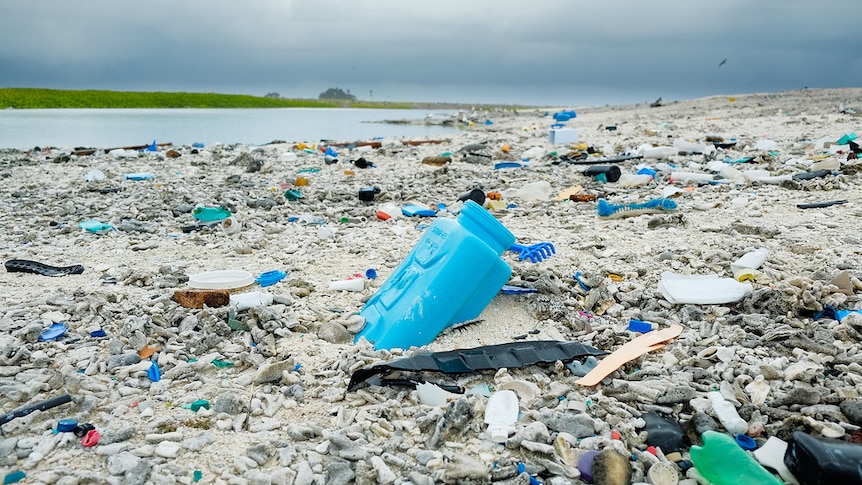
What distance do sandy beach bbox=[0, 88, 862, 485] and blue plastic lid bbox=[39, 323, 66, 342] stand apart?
0.12 ft

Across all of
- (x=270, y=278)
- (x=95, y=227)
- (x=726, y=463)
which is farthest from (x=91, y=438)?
(x=95, y=227)

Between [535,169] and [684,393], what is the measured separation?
6.40 metres

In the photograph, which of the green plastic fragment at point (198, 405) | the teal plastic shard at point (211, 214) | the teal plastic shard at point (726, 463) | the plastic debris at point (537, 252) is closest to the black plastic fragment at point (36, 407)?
the green plastic fragment at point (198, 405)

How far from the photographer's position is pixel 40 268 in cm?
402

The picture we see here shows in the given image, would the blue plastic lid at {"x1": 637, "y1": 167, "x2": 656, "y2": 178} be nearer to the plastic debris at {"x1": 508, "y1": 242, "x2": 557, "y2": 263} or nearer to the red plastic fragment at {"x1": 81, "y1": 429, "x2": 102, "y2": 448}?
the plastic debris at {"x1": 508, "y1": 242, "x2": 557, "y2": 263}

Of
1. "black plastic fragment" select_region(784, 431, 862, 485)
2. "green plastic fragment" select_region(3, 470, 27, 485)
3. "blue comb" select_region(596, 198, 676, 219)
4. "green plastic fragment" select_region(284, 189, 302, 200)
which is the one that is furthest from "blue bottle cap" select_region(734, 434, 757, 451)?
"green plastic fragment" select_region(284, 189, 302, 200)

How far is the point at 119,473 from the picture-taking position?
1.78 metres

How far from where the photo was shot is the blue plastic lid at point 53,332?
281 cm

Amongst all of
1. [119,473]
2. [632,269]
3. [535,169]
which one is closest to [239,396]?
[119,473]

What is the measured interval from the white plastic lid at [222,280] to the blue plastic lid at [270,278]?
108mm

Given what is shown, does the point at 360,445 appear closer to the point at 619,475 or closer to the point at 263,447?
the point at 263,447

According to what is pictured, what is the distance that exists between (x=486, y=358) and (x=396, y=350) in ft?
1.52

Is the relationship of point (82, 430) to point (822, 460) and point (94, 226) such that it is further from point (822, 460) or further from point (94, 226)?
point (94, 226)

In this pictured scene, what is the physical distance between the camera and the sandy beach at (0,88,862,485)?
6.24 ft
